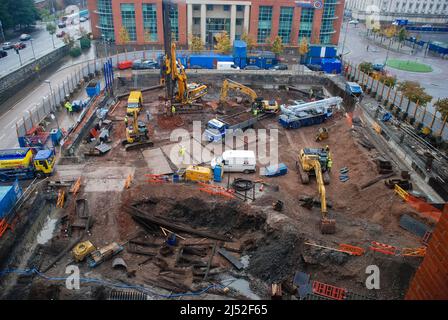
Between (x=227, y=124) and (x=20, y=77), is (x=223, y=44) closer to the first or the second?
(x=227, y=124)

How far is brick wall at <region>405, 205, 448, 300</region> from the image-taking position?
10.9m

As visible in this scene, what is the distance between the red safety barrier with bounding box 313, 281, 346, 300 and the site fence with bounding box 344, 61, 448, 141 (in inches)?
1031

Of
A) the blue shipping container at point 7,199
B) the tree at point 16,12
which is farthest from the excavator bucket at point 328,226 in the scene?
the tree at point 16,12

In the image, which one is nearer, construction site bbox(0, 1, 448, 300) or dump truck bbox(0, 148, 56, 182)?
construction site bbox(0, 1, 448, 300)

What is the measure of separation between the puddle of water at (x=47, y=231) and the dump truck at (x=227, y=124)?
17503 mm

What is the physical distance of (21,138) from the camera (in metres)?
34.6

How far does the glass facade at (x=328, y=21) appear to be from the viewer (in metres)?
74.4

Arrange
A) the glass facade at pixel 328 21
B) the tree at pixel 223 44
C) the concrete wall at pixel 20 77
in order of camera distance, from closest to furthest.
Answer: the concrete wall at pixel 20 77 → the tree at pixel 223 44 → the glass facade at pixel 328 21

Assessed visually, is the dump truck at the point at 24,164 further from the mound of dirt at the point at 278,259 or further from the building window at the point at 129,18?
the building window at the point at 129,18

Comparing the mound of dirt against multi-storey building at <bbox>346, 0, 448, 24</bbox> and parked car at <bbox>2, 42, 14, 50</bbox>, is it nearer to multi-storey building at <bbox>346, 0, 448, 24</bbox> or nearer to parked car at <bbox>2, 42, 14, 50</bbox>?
parked car at <bbox>2, 42, 14, 50</bbox>

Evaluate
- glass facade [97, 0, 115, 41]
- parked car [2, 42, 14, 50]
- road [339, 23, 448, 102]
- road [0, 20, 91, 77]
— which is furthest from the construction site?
parked car [2, 42, 14, 50]

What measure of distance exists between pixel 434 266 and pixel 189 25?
72171 millimetres
